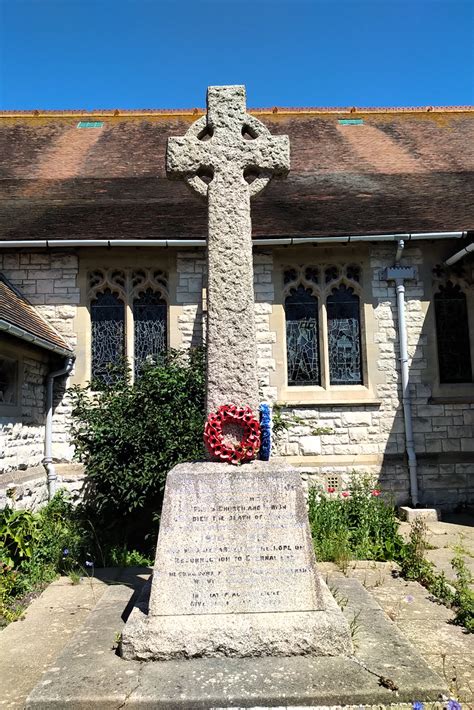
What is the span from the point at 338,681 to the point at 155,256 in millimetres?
7489

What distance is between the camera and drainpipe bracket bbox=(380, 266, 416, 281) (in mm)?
9273

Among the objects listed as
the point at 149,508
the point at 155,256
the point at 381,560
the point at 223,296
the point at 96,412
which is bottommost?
the point at 381,560

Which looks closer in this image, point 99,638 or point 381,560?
point 99,638

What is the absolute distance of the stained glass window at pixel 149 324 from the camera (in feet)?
30.4

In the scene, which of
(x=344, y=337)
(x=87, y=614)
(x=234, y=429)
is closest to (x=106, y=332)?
(x=344, y=337)

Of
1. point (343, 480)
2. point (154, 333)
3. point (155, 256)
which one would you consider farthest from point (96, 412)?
point (343, 480)

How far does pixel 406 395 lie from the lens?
905 centimetres

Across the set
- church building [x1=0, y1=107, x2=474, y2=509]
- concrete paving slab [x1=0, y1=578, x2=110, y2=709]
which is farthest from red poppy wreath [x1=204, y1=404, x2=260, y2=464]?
church building [x1=0, y1=107, x2=474, y2=509]

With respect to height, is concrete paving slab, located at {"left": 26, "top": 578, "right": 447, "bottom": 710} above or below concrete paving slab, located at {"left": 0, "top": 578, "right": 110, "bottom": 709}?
above

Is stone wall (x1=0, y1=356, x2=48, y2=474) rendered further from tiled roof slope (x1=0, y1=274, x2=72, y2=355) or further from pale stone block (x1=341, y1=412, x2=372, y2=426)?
pale stone block (x1=341, y1=412, x2=372, y2=426)

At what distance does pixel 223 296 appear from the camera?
12.8 feet

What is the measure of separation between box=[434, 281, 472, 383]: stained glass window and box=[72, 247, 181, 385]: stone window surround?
4.49m

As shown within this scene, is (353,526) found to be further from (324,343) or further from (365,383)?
(324,343)

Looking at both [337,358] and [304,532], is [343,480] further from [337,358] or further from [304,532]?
[304,532]
